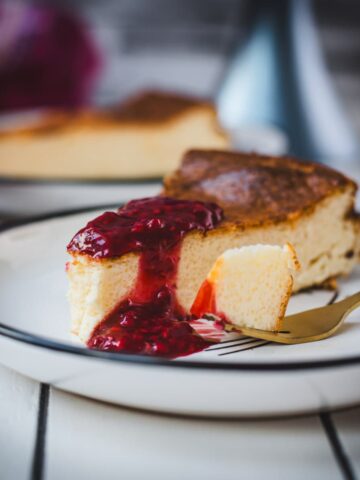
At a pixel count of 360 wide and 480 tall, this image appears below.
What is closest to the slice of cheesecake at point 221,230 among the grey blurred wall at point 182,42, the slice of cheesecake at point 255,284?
the slice of cheesecake at point 255,284

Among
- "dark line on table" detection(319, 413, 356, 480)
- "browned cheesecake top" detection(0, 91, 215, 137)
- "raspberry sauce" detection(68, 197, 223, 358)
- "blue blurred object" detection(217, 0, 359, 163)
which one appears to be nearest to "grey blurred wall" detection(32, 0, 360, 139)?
"blue blurred object" detection(217, 0, 359, 163)

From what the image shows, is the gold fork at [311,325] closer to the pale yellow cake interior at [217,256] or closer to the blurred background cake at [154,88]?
the pale yellow cake interior at [217,256]

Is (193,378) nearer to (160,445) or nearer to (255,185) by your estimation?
(160,445)

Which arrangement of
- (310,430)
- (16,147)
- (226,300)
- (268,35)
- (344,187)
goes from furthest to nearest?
(268,35) → (16,147) → (344,187) → (226,300) → (310,430)

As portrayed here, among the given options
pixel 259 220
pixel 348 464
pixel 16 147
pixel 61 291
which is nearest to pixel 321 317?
pixel 259 220

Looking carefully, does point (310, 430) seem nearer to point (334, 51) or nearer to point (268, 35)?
point (268, 35)

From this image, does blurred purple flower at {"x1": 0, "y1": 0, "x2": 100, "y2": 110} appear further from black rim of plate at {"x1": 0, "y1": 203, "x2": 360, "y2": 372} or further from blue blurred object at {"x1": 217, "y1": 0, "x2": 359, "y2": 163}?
black rim of plate at {"x1": 0, "y1": 203, "x2": 360, "y2": 372}

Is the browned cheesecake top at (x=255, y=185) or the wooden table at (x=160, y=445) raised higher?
the browned cheesecake top at (x=255, y=185)

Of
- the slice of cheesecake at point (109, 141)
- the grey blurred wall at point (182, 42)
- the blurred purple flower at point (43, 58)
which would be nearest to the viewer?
the slice of cheesecake at point (109, 141)
